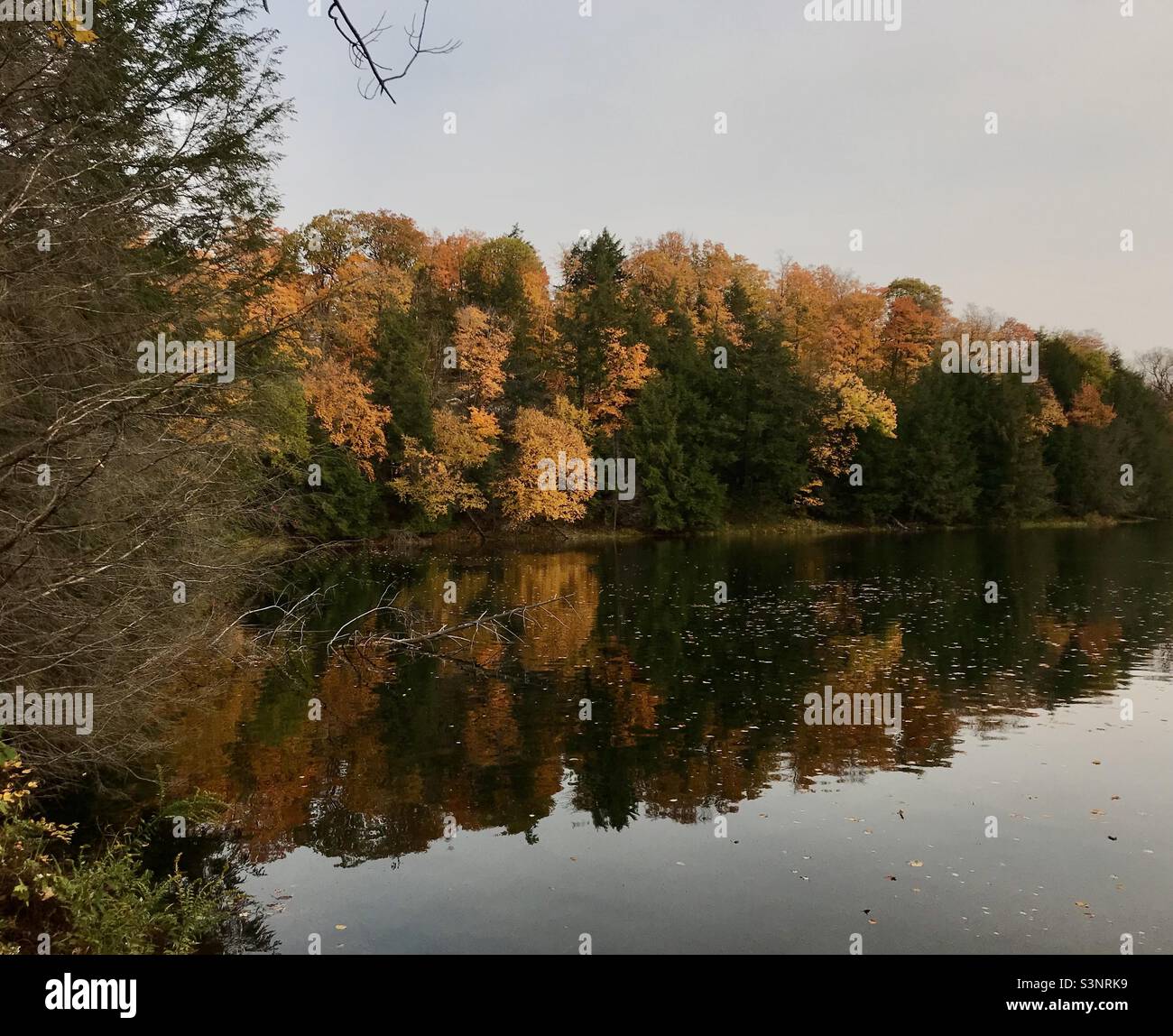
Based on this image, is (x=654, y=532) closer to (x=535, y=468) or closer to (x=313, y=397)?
(x=535, y=468)

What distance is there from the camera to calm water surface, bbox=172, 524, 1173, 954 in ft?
24.6

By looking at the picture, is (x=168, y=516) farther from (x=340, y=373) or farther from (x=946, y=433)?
(x=946, y=433)

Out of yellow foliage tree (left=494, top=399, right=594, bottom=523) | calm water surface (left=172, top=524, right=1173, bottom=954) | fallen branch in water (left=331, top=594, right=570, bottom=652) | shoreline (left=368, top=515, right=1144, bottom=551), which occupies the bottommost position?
calm water surface (left=172, top=524, right=1173, bottom=954)

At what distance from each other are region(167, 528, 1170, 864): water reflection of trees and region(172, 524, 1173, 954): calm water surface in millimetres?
62

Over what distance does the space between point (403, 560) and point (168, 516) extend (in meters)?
28.9

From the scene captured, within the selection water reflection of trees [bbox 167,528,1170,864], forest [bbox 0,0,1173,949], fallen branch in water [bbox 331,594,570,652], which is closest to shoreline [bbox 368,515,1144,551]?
forest [bbox 0,0,1173,949]

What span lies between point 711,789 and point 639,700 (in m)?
3.97

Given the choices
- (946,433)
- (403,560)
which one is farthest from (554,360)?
(946,433)

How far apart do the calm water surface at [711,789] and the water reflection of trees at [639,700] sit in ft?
0.20

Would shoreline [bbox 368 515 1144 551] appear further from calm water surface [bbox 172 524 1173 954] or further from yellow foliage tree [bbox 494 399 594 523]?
calm water surface [bbox 172 524 1173 954]

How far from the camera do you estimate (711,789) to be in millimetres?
10594

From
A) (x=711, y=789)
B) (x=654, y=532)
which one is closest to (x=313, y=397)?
(x=654, y=532)

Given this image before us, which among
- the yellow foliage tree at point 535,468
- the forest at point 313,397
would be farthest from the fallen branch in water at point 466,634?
the yellow foliage tree at point 535,468
